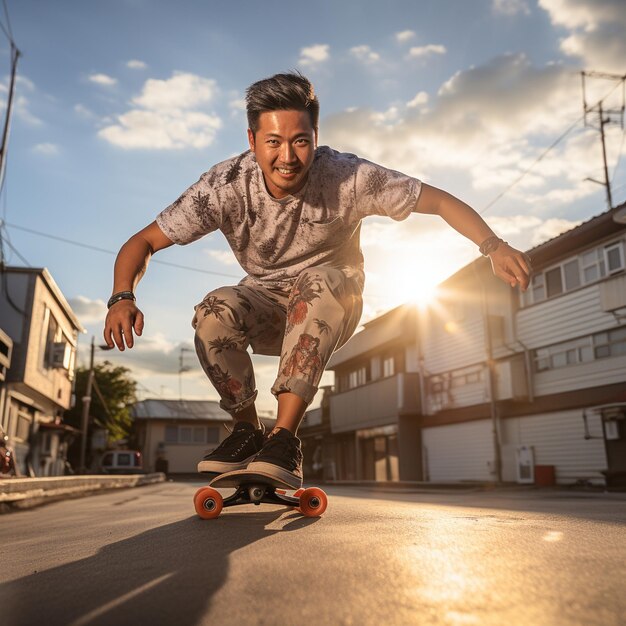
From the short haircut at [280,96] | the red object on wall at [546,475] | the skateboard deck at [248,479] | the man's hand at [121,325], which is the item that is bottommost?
the red object on wall at [546,475]

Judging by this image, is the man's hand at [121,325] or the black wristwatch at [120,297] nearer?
the man's hand at [121,325]

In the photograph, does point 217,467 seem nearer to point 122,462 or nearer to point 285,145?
point 285,145

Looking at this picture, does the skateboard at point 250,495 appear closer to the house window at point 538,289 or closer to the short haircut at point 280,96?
the short haircut at point 280,96

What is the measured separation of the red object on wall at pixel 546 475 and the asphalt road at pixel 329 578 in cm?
1855

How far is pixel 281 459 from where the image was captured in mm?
2398

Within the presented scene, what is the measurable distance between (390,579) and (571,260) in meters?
20.2

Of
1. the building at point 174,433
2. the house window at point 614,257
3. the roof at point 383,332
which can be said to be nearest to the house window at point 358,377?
the roof at point 383,332

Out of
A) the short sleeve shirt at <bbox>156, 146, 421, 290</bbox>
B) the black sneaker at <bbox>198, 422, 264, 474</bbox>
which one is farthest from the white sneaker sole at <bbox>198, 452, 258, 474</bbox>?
the short sleeve shirt at <bbox>156, 146, 421, 290</bbox>

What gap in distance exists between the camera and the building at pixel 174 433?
Answer: 169ft

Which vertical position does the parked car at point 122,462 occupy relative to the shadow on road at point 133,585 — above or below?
above

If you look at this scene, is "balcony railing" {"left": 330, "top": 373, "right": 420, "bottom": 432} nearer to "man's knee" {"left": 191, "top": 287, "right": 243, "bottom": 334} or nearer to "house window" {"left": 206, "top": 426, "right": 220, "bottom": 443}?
"house window" {"left": 206, "top": 426, "right": 220, "bottom": 443}

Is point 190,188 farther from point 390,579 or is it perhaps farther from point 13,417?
point 13,417

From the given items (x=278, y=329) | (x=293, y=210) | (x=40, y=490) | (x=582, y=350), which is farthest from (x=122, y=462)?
(x=293, y=210)

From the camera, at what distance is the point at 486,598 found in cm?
108
